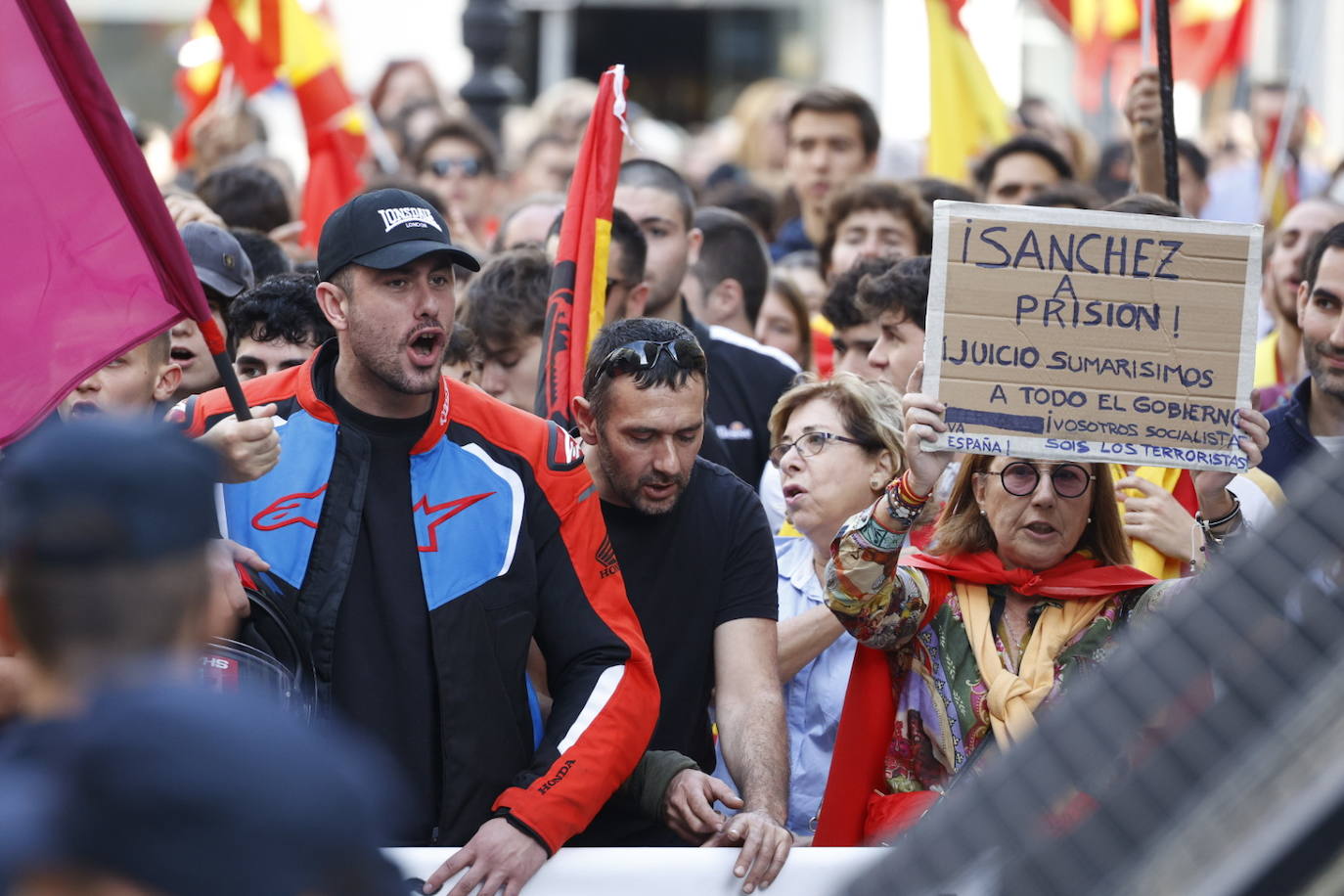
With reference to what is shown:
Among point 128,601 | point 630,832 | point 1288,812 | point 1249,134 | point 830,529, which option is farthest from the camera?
point 1249,134

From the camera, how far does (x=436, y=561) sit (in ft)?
12.7

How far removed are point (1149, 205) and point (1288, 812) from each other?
4.46 m

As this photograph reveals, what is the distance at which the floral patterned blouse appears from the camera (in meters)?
3.96

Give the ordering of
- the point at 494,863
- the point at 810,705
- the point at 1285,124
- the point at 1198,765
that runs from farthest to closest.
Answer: the point at 1285,124 < the point at 810,705 < the point at 494,863 < the point at 1198,765

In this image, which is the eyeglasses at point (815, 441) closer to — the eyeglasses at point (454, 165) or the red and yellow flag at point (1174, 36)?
the eyeglasses at point (454, 165)

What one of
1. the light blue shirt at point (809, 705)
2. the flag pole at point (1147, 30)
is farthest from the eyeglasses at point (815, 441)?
the flag pole at point (1147, 30)

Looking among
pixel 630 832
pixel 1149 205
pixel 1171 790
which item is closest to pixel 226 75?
pixel 1149 205

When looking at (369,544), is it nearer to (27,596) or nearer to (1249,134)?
(27,596)

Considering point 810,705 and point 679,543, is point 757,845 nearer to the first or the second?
point 679,543

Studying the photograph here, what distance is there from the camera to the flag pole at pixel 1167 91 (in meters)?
5.91

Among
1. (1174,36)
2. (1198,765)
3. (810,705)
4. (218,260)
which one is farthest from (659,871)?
(1174,36)

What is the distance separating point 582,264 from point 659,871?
2.21m

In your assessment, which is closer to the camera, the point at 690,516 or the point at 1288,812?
the point at 1288,812

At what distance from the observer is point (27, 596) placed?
5.21 ft
